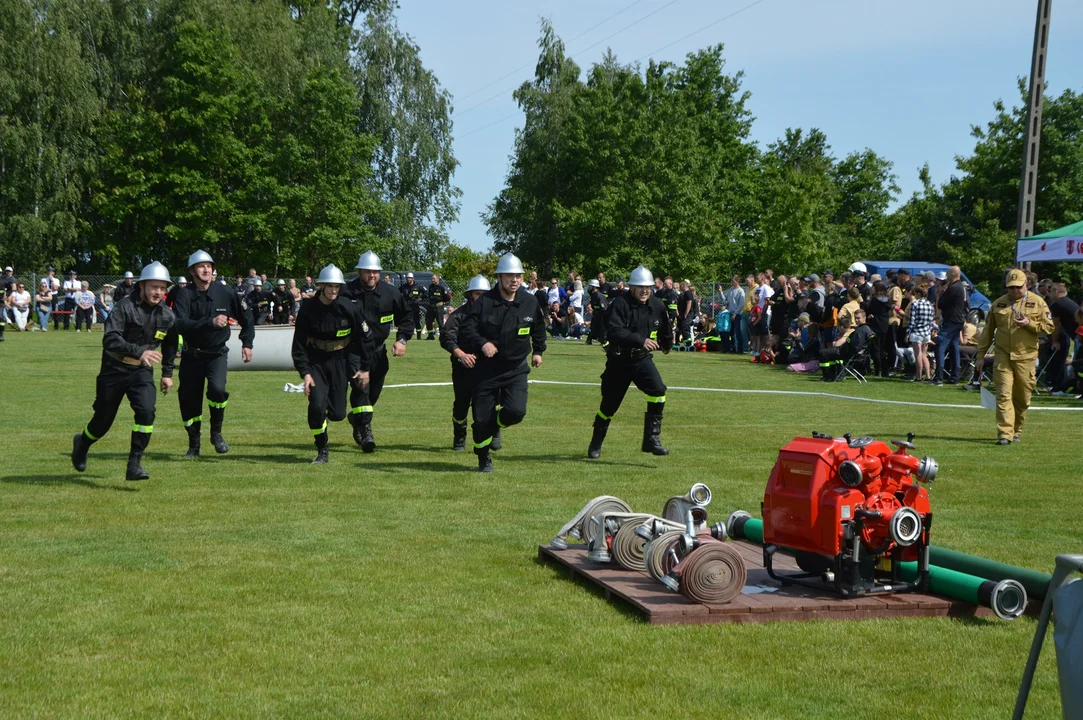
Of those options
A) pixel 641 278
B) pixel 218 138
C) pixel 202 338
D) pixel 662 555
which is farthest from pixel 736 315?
pixel 218 138

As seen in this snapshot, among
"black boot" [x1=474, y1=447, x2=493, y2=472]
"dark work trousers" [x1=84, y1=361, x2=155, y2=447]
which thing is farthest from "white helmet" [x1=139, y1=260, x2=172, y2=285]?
"black boot" [x1=474, y1=447, x2=493, y2=472]

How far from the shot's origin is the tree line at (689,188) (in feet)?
200

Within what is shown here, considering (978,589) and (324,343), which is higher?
(324,343)

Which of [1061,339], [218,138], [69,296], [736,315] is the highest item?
[218,138]

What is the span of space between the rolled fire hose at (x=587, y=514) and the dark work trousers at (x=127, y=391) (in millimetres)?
4916

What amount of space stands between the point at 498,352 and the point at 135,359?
3619 mm

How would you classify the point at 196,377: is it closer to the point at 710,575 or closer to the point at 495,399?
the point at 495,399

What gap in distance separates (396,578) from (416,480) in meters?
4.27

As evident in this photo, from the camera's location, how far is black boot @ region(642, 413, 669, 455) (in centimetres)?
1364

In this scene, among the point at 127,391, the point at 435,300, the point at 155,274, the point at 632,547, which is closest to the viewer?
the point at 632,547

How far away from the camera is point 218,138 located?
56.6 meters

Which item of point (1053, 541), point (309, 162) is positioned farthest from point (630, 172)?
point (1053, 541)

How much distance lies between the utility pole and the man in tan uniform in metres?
9.74

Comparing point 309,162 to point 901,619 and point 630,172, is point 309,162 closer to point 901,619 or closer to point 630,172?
point 630,172
